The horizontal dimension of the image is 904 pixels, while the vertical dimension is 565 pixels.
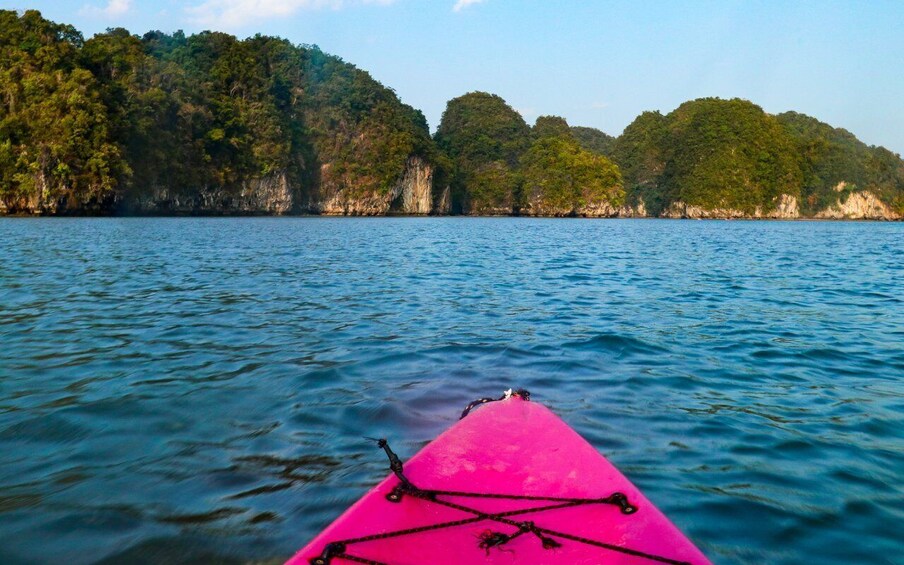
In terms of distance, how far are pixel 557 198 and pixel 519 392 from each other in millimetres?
96972

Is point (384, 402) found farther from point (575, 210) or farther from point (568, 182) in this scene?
point (575, 210)

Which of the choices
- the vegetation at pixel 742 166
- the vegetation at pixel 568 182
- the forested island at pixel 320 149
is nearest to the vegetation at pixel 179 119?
the forested island at pixel 320 149

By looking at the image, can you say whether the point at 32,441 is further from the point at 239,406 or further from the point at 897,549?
the point at 897,549

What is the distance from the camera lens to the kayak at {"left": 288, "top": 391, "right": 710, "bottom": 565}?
2217mm

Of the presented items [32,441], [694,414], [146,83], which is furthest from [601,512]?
[146,83]

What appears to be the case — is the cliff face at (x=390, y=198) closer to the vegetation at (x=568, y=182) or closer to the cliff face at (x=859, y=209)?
the vegetation at (x=568, y=182)

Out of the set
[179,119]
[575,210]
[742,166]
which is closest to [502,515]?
[179,119]

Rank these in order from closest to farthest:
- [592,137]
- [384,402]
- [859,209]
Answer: [384,402] → [859,209] → [592,137]

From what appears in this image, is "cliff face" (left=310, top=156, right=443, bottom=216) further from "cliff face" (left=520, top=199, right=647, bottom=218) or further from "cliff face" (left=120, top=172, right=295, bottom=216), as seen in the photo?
"cliff face" (left=520, top=199, right=647, bottom=218)

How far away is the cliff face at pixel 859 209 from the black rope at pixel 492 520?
122173 mm

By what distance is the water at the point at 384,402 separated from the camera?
3105 mm

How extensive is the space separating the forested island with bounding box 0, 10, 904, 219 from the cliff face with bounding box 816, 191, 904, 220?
1.04ft

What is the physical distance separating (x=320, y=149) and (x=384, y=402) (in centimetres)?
8707

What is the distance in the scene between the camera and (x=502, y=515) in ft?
8.11
